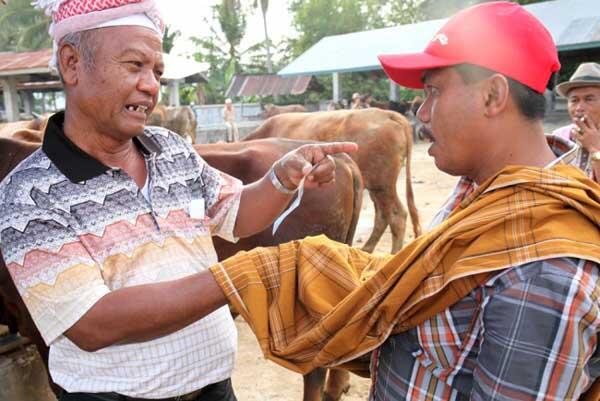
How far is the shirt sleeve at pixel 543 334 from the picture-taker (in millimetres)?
1039

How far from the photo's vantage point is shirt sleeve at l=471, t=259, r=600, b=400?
1.04 meters

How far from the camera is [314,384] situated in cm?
298

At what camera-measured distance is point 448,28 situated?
52.4 inches

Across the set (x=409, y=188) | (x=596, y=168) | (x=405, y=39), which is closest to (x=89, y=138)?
(x=596, y=168)

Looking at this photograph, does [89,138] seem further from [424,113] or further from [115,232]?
[424,113]

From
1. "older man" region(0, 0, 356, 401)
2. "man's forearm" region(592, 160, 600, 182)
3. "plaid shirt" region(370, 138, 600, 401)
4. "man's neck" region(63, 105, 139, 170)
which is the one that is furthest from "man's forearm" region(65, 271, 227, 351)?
"man's forearm" region(592, 160, 600, 182)

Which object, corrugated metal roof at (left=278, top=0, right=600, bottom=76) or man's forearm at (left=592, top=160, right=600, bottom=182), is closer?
man's forearm at (left=592, top=160, right=600, bottom=182)

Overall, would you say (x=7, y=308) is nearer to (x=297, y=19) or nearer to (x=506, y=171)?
(x=506, y=171)

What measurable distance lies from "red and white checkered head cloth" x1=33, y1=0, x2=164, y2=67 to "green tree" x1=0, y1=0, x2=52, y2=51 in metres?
33.5

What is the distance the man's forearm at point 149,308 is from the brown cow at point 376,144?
18.0ft

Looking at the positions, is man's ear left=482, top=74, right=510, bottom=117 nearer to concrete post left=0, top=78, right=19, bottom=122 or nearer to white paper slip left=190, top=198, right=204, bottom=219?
white paper slip left=190, top=198, right=204, bottom=219

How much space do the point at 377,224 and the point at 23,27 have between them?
35.2 metres

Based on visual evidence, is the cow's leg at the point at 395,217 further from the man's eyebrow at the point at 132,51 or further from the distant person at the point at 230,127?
the distant person at the point at 230,127

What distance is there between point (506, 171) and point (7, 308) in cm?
281
